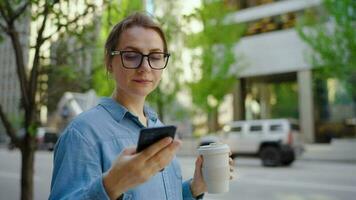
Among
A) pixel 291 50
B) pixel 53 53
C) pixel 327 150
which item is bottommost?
pixel 327 150

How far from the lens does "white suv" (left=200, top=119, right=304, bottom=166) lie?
49.5ft

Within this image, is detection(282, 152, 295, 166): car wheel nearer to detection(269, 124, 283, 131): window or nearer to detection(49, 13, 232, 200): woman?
detection(269, 124, 283, 131): window

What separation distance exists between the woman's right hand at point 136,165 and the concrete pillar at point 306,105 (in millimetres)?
24213

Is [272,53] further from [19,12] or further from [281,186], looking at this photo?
[19,12]

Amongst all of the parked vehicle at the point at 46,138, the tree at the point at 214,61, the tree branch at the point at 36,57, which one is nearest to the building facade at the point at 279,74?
the tree at the point at 214,61

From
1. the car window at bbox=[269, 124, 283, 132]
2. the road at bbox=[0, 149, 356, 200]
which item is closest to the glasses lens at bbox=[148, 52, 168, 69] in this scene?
the road at bbox=[0, 149, 356, 200]

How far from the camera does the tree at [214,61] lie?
23.5 meters

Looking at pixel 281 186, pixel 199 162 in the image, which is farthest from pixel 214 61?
pixel 199 162

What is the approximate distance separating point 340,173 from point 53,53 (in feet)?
32.3

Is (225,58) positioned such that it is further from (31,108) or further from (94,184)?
(94,184)

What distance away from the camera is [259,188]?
9.70 m

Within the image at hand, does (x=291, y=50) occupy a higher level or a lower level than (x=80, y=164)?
higher

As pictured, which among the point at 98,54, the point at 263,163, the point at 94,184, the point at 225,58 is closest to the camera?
the point at 94,184

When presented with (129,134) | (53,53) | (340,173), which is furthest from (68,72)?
(340,173)
